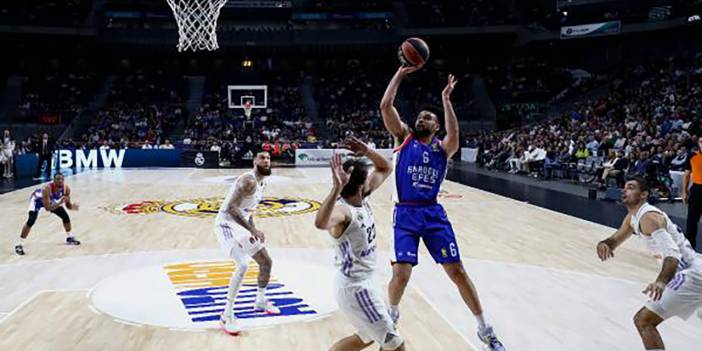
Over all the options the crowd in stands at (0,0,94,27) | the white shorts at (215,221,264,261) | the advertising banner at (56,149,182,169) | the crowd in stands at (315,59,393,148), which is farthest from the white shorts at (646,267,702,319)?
the crowd in stands at (0,0,94,27)

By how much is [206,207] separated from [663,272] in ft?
35.2

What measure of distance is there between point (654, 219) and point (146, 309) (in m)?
4.54

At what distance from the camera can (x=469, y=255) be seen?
27.6ft

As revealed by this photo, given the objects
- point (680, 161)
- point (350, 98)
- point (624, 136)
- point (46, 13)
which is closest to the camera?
point (680, 161)

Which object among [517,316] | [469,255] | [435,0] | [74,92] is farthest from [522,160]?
[74,92]

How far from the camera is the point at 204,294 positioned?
617 cm

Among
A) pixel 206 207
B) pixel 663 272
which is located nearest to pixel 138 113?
pixel 206 207

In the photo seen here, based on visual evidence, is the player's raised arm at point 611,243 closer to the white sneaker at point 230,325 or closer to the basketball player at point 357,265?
the basketball player at point 357,265

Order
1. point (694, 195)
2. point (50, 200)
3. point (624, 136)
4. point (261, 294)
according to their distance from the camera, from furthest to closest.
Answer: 1. point (624, 136)
2. point (50, 200)
3. point (694, 195)
4. point (261, 294)

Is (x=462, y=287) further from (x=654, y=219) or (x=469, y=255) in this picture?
(x=469, y=255)

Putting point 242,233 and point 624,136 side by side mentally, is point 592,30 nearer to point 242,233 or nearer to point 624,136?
point 624,136

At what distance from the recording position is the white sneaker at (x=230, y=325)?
5.00 m

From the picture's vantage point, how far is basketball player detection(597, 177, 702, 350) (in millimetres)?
3689

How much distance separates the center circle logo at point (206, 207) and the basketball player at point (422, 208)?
7535 millimetres
